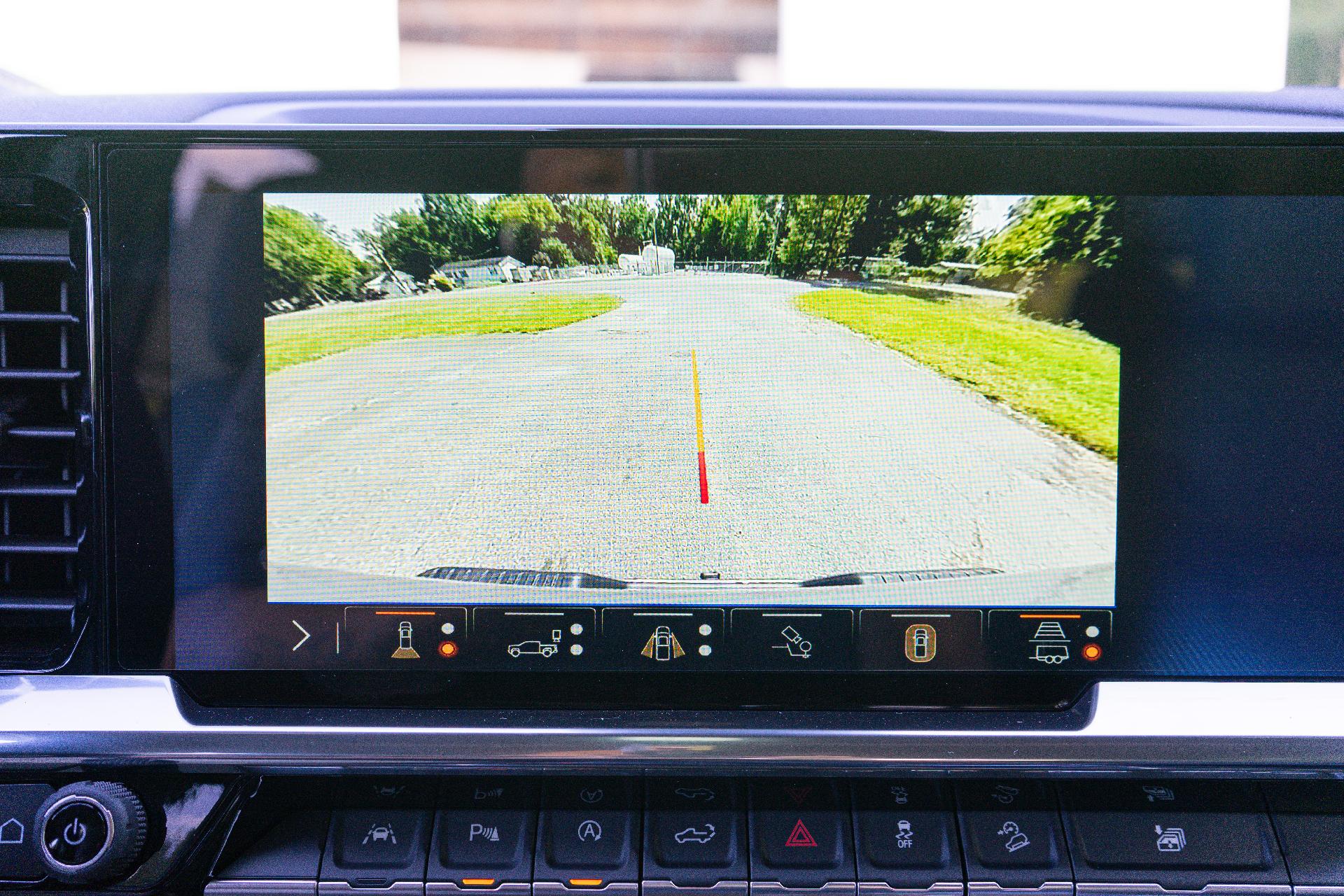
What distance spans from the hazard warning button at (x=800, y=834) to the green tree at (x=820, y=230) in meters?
0.68

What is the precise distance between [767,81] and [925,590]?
70cm

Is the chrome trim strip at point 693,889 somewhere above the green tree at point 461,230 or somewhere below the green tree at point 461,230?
below

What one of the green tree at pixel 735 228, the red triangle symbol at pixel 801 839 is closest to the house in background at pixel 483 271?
the green tree at pixel 735 228

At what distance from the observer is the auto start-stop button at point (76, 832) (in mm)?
1077

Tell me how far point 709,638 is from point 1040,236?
638 millimetres

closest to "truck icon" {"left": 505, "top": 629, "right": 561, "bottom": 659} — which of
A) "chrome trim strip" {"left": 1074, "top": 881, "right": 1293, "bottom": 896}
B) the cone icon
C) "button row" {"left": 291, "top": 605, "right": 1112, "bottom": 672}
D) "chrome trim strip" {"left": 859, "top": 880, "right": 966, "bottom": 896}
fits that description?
"button row" {"left": 291, "top": 605, "right": 1112, "bottom": 672}

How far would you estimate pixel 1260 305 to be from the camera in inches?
42.9

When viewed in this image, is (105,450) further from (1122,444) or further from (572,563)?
(1122,444)

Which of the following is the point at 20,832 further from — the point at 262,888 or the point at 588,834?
the point at 588,834

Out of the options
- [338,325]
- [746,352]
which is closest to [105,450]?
[338,325]

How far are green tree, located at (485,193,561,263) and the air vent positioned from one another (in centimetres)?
52

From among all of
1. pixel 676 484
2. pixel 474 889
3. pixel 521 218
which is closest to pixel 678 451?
pixel 676 484

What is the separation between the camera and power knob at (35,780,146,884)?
108 centimetres

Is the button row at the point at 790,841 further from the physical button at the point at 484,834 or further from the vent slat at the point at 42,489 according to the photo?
the vent slat at the point at 42,489
